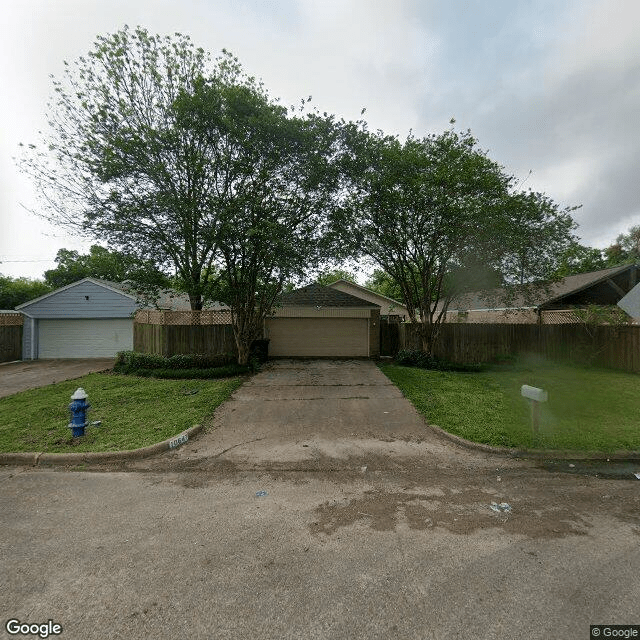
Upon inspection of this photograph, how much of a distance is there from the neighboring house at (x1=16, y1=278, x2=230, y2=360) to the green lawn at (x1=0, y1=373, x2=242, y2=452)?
6.47 meters

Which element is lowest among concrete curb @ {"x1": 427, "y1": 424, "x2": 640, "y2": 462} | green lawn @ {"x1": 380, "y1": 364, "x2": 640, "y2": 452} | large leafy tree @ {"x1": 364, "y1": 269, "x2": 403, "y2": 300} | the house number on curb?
concrete curb @ {"x1": 427, "y1": 424, "x2": 640, "y2": 462}

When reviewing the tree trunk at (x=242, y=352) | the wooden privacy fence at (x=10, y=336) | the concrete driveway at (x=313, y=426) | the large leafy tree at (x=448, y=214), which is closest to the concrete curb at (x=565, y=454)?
the concrete driveway at (x=313, y=426)

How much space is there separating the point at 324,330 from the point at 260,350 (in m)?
3.36

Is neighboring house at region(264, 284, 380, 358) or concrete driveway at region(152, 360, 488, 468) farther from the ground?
neighboring house at region(264, 284, 380, 358)

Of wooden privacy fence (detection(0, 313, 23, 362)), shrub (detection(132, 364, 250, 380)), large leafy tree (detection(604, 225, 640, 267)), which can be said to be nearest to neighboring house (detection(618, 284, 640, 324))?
shrub (detection(132, 364, 250, 380))

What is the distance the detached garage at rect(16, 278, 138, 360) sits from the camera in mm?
16141

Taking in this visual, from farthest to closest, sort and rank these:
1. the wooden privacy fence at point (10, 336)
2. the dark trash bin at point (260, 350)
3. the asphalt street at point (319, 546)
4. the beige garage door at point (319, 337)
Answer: the beige garage door at point (319, 337) → the wooden privacy fence at point (10, 336) → the dark trash bin at point (260, 350) → the asphalt street at point (319, 546)

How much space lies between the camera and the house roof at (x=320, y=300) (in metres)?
16.0

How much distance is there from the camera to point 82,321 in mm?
16312

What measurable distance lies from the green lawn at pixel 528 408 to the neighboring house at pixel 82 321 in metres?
12.8

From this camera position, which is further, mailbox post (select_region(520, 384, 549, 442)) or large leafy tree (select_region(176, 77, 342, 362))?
large leafy tree (select_region(176, 77, 342, 362))

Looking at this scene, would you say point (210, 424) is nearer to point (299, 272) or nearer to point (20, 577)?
point (20, 577)

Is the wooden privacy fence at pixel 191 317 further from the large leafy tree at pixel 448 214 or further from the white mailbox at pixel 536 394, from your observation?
the white mailbox at pixel 536 394

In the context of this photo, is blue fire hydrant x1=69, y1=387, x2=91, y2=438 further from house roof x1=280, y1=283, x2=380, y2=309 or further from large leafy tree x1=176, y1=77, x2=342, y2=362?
house roof x1=280, y1=283, x2=380, y2=309
